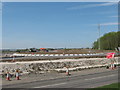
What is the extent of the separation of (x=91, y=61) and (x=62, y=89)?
3443cm

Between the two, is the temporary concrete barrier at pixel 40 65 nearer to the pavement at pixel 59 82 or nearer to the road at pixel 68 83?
the pavement at pixel 59 82

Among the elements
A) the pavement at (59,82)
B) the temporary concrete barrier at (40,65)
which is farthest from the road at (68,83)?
the temporary concrete barrier at (40,65)

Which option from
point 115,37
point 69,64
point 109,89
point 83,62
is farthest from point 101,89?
point 115,37

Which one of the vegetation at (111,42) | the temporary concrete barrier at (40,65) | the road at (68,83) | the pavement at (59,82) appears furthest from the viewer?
the vegetation at (111,42)

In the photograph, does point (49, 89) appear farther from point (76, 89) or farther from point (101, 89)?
point (101, 89)

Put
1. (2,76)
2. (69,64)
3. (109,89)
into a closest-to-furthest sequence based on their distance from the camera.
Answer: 1. (109,89)
2. (2,76)
3. (69,64)

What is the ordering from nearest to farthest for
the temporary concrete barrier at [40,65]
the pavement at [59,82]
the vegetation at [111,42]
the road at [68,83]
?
the road at [68,83]
the pavement at [59,82]
the temporary concrete barrier at [40,65]
the vegetation at [111,42]

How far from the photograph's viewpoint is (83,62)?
167ft

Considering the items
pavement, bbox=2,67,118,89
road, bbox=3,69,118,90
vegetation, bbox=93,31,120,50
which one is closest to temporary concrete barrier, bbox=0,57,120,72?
pavement, bbox=2,67,118,89

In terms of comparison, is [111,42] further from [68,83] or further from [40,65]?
[68,83]

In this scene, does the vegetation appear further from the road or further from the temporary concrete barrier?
the road

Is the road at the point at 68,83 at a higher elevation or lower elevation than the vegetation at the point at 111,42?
lower

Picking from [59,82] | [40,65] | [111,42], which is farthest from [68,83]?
[111,42]

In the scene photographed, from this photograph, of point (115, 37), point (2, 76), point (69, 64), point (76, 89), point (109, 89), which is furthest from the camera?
point (115, 37)
